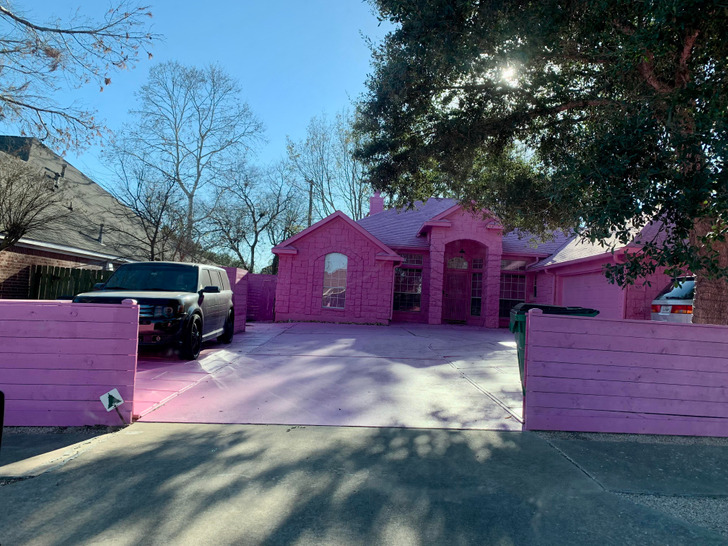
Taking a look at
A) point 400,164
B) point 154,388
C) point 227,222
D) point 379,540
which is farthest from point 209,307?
point 227,222

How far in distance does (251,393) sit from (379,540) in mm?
3820

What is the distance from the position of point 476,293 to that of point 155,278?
46.6ft

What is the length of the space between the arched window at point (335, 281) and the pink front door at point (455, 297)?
191 inches

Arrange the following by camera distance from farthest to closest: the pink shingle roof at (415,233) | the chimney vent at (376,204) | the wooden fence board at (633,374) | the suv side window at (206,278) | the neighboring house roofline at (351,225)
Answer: the chimney vent at (376,204) < the pink shingle roof at (415,233) < the neighboring house roofline at (351,225) < the suv side window at (206,278) < the wooden fence board at (633,374)

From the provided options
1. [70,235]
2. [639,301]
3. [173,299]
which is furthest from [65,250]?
[639,301]

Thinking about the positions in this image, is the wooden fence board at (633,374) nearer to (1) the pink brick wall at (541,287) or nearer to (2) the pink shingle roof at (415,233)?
(1) the pink brick wall at (541,287)

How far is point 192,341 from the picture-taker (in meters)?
8.44

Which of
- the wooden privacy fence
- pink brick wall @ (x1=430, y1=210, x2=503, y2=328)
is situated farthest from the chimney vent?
the wooden privacy fence

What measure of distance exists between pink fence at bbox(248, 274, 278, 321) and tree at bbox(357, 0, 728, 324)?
36.0ft

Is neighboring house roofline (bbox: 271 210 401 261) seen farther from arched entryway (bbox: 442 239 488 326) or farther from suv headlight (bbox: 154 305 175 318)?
suv headlight (bbox: 154 305 175 318)

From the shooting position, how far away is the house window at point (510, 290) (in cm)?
2020

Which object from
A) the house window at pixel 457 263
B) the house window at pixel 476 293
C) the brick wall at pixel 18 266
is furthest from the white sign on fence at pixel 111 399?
the house window at pixel 457 263

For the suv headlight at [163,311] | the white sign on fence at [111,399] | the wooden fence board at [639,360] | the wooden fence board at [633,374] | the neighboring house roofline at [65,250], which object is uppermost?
the neighboring house roofline at [65,250]

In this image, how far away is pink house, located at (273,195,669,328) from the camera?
59.9 ft
